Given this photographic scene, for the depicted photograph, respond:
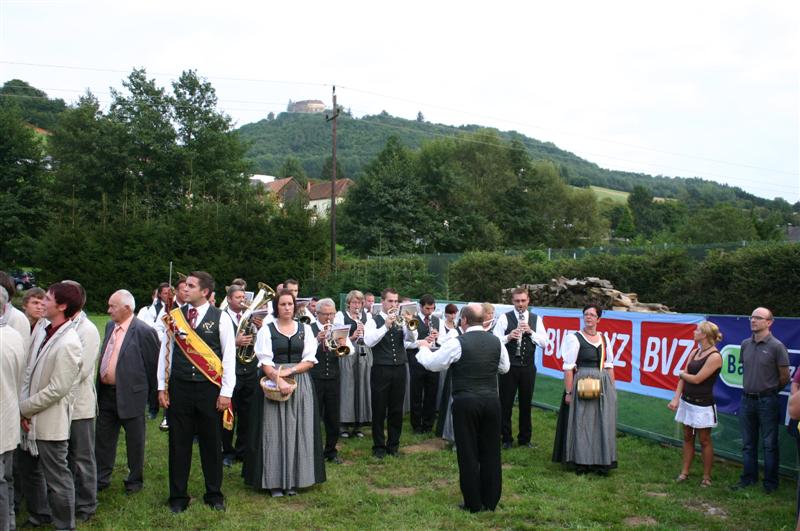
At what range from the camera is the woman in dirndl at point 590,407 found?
7164mm

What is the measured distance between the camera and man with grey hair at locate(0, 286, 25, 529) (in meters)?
4.52

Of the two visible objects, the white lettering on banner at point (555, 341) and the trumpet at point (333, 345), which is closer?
the trumpet at point (333, 345)

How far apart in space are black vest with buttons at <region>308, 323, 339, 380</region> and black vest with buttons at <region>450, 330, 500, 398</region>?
85.7 inches

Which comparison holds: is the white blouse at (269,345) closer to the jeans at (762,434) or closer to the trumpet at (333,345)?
the trumpet at (333,345)

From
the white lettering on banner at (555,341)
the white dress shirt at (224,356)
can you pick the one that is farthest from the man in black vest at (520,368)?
the white dress shirt at (224,356)

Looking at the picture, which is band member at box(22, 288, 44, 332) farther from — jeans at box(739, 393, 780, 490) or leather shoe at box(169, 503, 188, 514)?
jeans at box(739, 393, 780, 490)

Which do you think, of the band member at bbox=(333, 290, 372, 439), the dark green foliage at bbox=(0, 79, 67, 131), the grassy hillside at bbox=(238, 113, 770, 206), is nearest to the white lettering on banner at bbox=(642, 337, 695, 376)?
the band member at bbox=(333, 290, 372, 439)

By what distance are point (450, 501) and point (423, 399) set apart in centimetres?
350

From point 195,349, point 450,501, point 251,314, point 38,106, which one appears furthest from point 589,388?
point 38,106

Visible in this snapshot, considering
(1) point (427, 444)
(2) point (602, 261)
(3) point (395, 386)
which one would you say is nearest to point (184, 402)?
(3) point (395, 386)

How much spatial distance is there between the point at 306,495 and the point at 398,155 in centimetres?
4479

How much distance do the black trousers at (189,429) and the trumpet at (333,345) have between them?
5.51ft

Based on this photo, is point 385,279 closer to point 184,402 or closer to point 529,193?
point 184,402

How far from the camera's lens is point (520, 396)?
8539 millimetres
